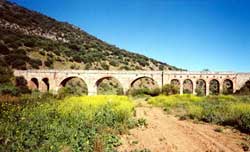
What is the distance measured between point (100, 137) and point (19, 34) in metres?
52.7

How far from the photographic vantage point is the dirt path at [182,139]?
26.5 ft

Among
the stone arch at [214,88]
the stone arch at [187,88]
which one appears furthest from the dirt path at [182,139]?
the stone arch at [187,88]

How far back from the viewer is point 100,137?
795cm

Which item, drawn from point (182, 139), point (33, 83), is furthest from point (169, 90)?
point (182, 139)

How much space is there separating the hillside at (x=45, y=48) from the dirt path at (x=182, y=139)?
35.0 m

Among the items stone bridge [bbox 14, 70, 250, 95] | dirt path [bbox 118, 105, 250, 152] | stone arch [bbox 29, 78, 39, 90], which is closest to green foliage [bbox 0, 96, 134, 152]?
dirt path [bbox 118, 105, 250, 152]

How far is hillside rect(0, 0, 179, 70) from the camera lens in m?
45.5

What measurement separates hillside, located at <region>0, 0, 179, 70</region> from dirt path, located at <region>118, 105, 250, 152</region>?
35.0m

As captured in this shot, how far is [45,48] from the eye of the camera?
5284cm

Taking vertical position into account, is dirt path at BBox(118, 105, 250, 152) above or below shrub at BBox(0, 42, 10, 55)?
below

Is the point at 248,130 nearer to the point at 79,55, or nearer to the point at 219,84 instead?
the point at 219,84

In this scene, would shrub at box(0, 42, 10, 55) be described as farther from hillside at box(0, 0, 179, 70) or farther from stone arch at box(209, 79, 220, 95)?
stone arch at box(209, 79, 220, 95)

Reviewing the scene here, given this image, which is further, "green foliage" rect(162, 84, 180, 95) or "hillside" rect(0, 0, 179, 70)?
"hillside" rect(0, 0, 179, 70)

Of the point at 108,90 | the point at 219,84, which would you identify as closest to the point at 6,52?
the point at 108,90
